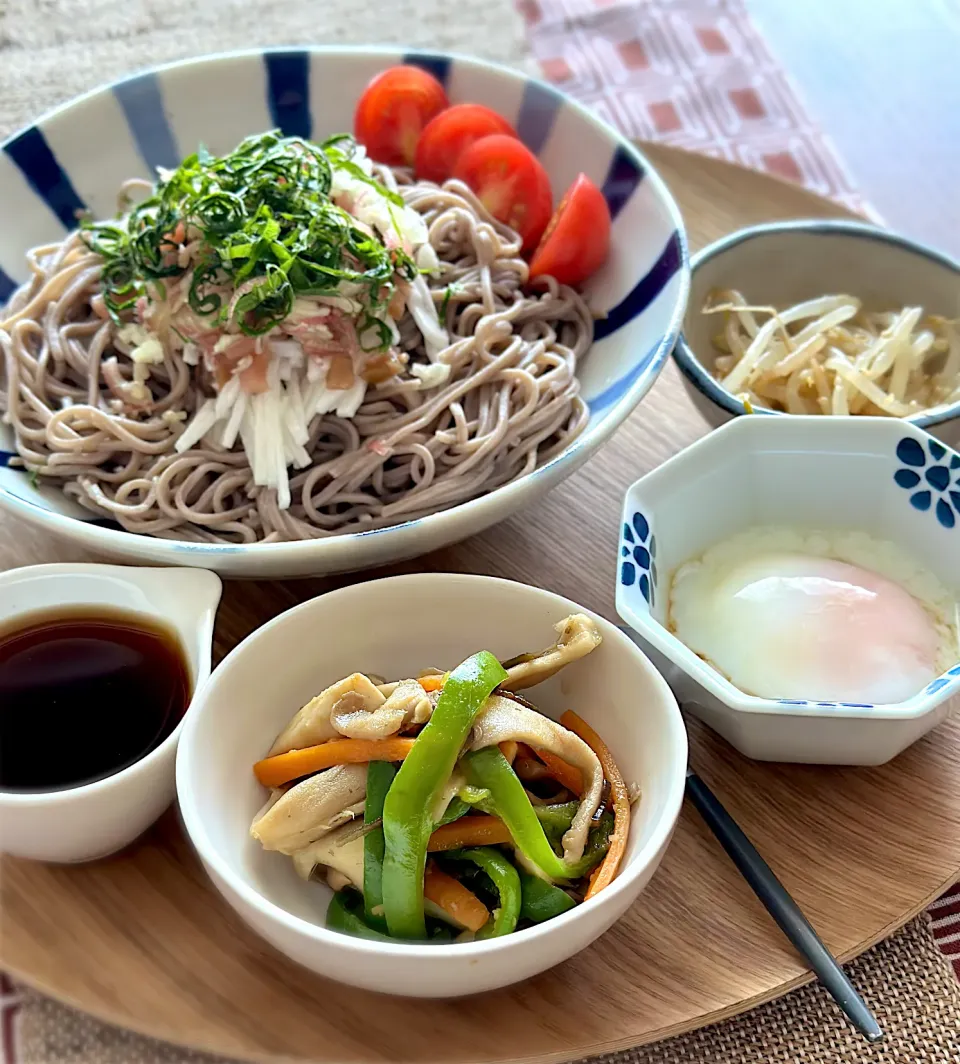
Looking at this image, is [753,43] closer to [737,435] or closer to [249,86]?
[249,86]

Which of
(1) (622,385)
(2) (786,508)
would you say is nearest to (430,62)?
(1) (622,385)

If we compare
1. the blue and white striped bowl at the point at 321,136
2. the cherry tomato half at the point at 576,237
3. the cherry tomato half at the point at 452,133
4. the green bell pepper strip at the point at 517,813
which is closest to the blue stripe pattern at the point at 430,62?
the blue and white striped bowl at the point at 321,136

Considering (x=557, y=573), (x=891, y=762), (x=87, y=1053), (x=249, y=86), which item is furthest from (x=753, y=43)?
(x=87, y=1053)

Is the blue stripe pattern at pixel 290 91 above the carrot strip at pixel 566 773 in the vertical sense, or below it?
above

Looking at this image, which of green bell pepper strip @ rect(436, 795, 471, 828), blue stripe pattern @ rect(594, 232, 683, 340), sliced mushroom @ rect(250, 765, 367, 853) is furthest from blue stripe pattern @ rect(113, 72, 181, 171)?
green bell pepper strip @ rect(436, 795, 471, 828)

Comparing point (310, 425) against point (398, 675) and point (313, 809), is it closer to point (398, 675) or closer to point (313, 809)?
point (398, 675)

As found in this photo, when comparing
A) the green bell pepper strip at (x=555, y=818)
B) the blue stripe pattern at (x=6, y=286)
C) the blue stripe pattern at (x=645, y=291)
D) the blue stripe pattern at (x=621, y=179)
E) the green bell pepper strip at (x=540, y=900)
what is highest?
the blue stripe pattern at (x=6, y=286)

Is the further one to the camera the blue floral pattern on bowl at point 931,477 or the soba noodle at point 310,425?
the soba noodle at point 310,425

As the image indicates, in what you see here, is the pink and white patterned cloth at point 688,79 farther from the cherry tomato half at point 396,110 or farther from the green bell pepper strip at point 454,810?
the green bell pepper strip at point 454,810
